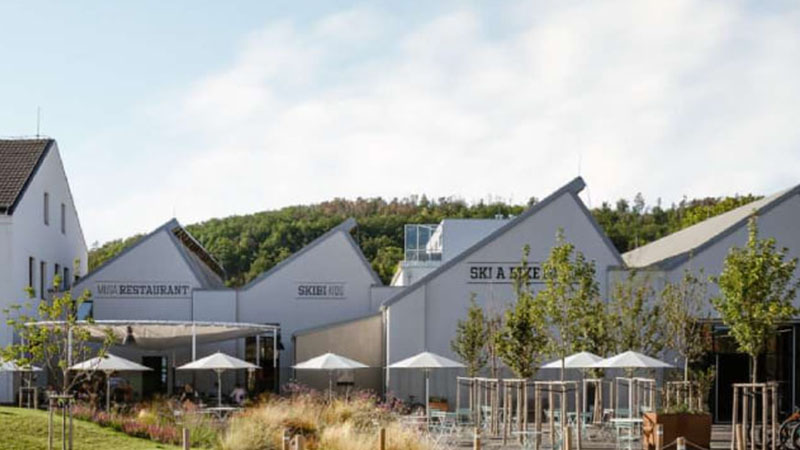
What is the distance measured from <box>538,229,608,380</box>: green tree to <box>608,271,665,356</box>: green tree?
2.10 feet

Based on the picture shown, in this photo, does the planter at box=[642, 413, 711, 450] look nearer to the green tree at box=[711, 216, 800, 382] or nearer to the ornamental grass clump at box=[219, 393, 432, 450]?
the green tree at box=[711, 216, 800, 382]

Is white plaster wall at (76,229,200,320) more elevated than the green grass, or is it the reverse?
white plaster wall at (76,229,200,320)

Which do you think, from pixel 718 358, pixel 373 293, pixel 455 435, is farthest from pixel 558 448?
pixel 373 293

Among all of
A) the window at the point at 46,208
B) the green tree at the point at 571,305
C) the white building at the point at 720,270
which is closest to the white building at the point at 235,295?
the window at the point at 46,208

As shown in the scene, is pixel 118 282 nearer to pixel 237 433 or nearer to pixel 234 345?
pixel 234 345

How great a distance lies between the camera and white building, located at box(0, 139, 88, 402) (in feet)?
128

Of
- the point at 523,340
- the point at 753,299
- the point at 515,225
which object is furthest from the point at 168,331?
the point at 753,299

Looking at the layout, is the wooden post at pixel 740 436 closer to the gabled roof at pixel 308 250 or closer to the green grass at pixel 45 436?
the green grass at pixel 45 436

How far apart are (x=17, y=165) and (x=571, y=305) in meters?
21.5

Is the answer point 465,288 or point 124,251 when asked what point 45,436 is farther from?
point 124,251

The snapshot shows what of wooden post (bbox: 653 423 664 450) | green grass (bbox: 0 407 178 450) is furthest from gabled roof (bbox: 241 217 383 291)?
wooden post (bbox: 653 423 664 450)

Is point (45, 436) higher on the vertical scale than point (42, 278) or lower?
lower

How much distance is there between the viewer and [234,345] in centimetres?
4331

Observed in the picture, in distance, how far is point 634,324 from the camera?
32750 millimetres
